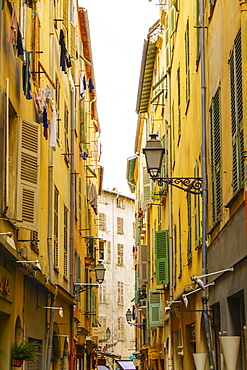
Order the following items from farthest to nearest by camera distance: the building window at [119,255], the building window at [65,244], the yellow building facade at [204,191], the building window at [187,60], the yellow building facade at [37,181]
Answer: the building window at [119,255], the building window at [65,244], the building window at [187,60], the yellow building facade at [37,181], the yellow building facade at [204,191]

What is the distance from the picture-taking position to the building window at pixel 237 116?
9.13 m

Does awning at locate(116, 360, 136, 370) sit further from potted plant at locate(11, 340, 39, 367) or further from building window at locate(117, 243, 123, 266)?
potted plant at locate(11, 340, 39, 367)

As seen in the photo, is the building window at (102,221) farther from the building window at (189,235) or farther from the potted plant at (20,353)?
the potted plant at (20,353)

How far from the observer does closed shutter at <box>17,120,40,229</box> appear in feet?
38.2

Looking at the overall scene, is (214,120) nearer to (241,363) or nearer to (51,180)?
(241,363)

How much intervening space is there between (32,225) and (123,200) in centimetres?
5934

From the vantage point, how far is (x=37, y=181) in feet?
39.8

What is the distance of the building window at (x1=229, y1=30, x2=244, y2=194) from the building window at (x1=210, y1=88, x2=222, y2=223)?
1.74m

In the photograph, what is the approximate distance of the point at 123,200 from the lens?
71062 millimetres

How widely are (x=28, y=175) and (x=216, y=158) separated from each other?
2.93 meters

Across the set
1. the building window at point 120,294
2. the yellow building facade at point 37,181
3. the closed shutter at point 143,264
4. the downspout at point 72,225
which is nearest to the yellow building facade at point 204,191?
→ the downspout at point 72,225

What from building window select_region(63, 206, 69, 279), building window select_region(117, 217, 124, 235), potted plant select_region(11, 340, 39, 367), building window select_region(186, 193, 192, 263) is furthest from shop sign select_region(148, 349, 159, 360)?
building window select_region(117, 217, 124, 235)

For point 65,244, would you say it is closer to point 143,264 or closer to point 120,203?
point 143,264

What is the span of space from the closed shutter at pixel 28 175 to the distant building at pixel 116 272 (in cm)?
5402
